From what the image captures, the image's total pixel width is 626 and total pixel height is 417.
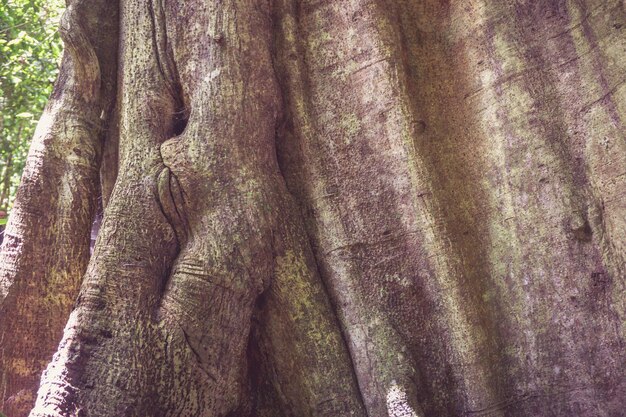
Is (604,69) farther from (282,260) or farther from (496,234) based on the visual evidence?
(282,260)

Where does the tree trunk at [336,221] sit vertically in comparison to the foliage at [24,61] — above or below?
below

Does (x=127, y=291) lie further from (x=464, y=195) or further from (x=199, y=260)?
(x=464, y=195)

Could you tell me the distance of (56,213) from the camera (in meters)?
2.98

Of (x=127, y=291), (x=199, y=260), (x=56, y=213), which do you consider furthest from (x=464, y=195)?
(x=56, y=213)

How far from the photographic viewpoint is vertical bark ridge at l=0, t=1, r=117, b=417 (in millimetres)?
2875

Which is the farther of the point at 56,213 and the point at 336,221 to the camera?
the point at 56,213

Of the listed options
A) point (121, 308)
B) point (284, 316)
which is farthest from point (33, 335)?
point (284, 316)

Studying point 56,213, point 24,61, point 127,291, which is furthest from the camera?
point 24,61

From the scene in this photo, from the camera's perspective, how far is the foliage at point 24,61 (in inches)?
245

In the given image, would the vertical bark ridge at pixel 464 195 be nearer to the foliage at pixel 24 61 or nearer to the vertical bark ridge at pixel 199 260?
the vertical bark ridge at pixel 199 260

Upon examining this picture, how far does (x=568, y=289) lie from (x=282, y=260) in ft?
3.43

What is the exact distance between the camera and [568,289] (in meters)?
2.46

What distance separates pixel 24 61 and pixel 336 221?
197 inches

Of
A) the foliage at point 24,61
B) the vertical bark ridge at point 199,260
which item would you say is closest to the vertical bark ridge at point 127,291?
Answer: the vertical bark ridge at point 199,260
